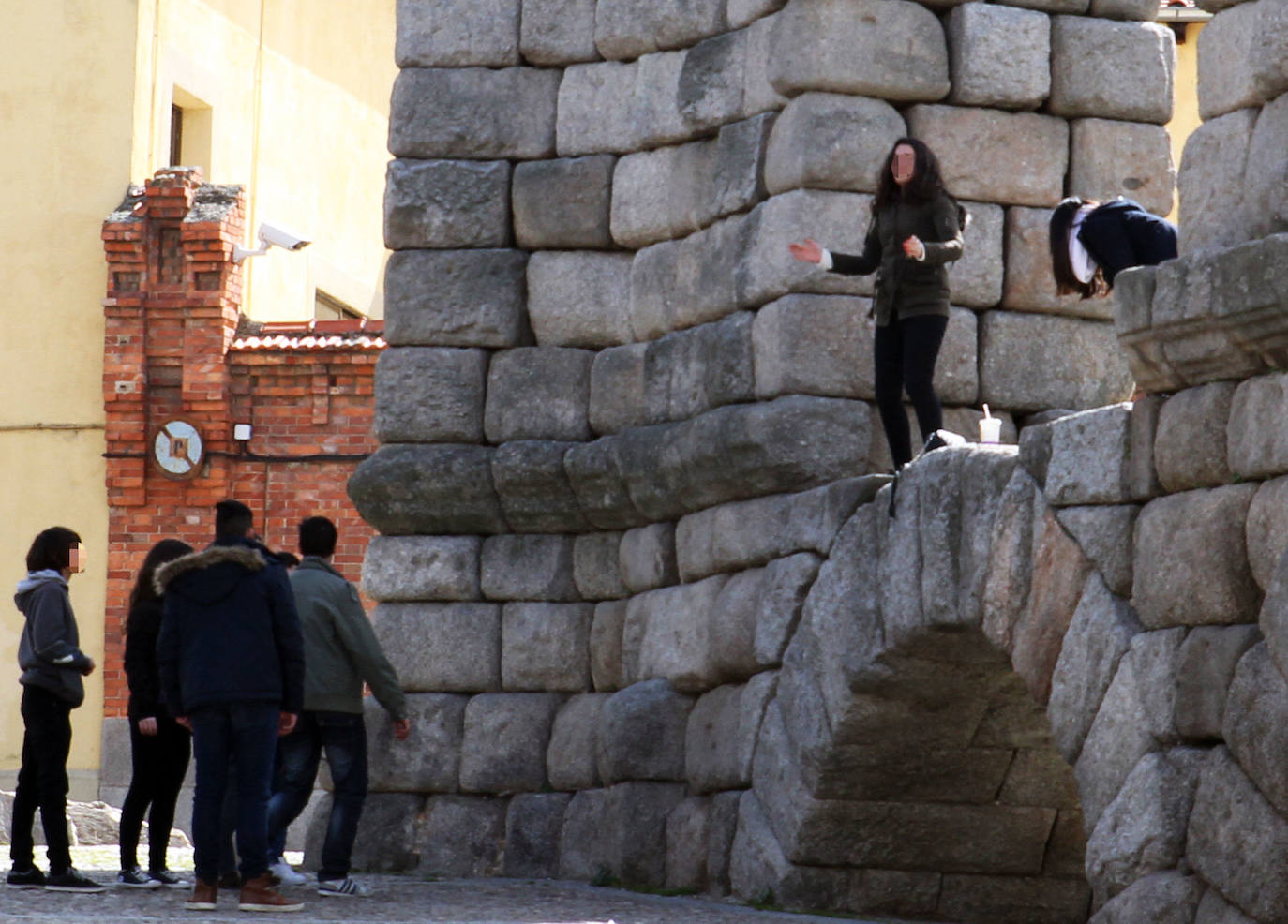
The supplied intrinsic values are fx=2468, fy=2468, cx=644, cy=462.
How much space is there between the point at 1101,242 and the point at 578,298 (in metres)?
3.74

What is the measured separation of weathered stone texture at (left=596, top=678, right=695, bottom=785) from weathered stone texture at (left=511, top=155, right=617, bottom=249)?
2.22 meters

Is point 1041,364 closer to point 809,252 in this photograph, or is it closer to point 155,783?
point 809,252

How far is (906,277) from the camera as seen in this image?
29.9 feet

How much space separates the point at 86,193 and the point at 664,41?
10506 millimetres

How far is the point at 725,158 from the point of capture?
10.3 meters

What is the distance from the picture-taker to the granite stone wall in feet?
28.8

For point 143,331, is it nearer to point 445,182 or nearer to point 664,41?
point 445,182

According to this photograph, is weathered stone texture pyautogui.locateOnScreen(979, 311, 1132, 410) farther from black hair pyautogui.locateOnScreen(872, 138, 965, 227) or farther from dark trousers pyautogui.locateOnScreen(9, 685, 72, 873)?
dark trousers pyautogui.locateOnScreen(9, 685, 72, 873)

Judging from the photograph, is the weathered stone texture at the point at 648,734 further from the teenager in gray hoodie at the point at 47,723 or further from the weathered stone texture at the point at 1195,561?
the weathered stone texture at the point at 1195,561

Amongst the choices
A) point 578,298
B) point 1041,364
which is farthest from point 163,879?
point 1041,364

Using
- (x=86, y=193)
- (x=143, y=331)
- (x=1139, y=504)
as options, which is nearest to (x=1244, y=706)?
(x=1139, y=504)

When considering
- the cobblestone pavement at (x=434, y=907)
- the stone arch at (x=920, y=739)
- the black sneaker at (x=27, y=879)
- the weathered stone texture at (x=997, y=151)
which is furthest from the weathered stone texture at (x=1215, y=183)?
the black sneaker at (x=27, y=879)

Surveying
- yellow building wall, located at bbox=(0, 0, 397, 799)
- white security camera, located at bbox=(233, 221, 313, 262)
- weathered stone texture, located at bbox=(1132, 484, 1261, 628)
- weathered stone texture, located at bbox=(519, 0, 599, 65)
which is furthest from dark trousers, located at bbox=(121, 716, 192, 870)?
white security camera, located at bbox=(233, 221, 313, 262)

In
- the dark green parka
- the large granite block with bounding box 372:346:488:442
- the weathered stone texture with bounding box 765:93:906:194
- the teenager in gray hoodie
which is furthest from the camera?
the large granite block with bounding box 372:346:488:442
